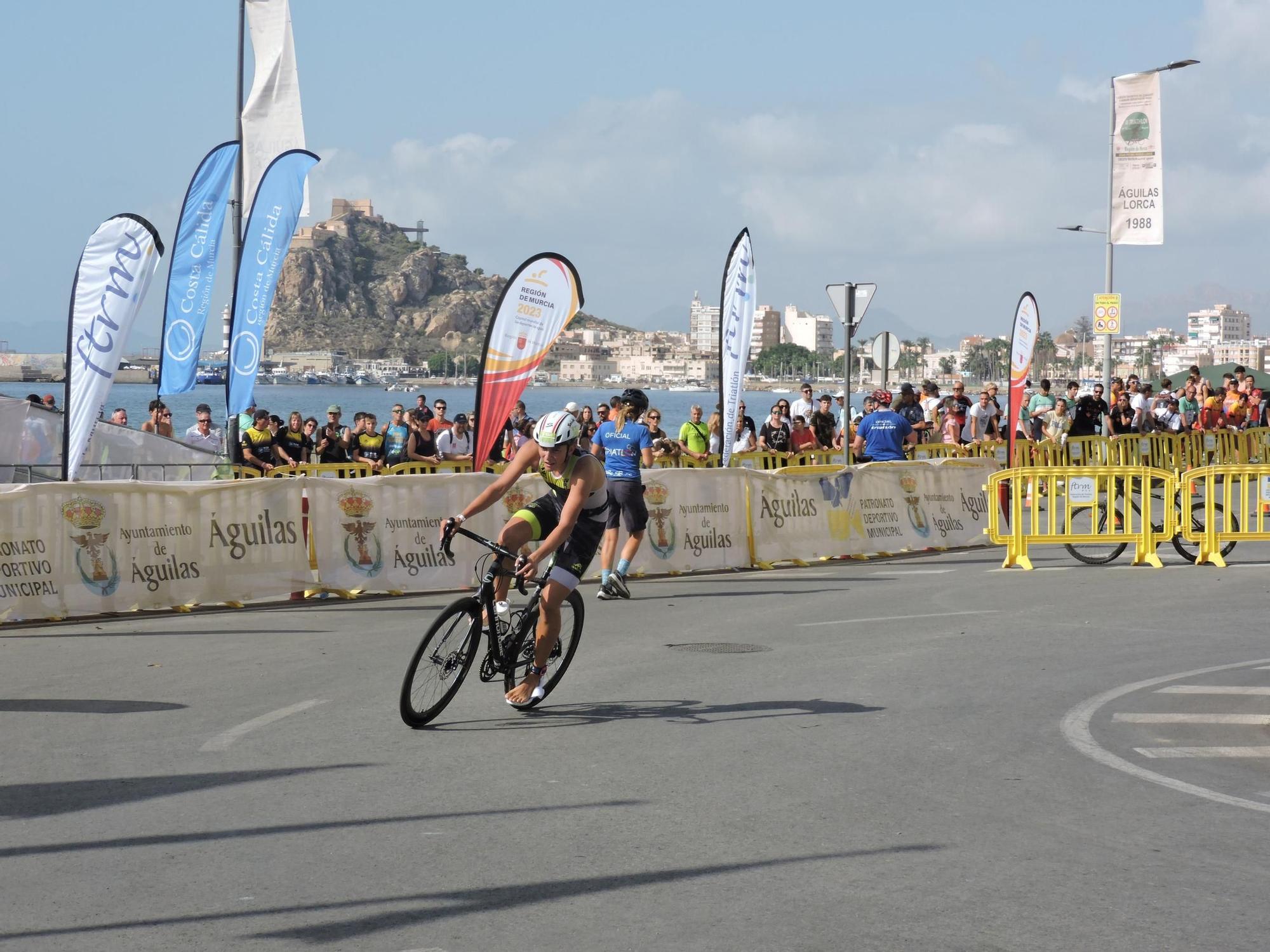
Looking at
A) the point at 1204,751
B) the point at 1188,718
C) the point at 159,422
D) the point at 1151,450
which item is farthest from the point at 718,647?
the point at 1151,450

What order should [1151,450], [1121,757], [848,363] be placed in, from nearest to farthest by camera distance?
[1121,757] < [848,363] < [1151,450]

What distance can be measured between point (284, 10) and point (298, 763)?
18.5 metres

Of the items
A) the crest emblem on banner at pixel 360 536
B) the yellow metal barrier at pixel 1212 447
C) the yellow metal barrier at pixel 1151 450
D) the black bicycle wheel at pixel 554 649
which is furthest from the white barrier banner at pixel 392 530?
the yellow metal barrier at pixel 1212 447

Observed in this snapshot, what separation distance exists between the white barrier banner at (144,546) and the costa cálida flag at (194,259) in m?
7.17

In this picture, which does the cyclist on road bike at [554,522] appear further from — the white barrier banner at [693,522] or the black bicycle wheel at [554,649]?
the white barrier banner at [693,522]

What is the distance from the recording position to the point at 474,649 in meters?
8.16

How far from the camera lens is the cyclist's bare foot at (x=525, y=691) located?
8367 mm

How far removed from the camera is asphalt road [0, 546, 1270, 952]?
4.83 m

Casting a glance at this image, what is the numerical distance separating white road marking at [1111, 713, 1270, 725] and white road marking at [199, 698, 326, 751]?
4.67 metres

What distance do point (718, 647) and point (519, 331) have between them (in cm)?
676

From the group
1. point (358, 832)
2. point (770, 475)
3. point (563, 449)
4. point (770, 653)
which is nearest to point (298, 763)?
point (358, 832)

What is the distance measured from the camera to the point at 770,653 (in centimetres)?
1055

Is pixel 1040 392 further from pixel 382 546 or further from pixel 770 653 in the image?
pixel 770 653

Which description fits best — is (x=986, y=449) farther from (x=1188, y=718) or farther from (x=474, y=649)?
(x=474, y=649)
